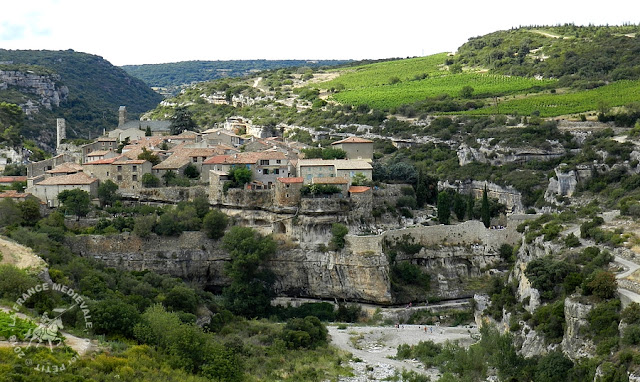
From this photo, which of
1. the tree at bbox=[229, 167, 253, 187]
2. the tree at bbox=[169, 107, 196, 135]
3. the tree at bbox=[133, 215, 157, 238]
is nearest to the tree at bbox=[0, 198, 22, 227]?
the tree at bbox=[133, 215, 157, 238]

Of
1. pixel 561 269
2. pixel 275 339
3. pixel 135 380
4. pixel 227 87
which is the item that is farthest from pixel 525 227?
pixel 227 87

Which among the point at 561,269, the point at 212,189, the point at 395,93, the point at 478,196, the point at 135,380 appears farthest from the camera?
the point at 395,93

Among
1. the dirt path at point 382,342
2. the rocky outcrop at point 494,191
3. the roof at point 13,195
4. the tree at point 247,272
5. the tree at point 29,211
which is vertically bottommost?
the dirt path at point 382,342

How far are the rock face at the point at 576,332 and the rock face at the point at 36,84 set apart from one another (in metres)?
89.6

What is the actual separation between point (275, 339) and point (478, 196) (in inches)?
1122

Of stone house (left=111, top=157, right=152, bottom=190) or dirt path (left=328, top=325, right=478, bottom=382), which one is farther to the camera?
stone house (left=111, top=157, right=152, bottom=190)

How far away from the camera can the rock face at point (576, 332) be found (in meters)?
40.6

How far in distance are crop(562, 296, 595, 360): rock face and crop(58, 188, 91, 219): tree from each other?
30.9 m

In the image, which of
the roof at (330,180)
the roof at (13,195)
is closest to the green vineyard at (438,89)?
the roof at (330,180)

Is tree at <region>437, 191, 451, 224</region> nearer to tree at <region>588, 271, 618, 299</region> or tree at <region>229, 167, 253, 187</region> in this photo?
tree at <region>229, 167, 253, 187</region>

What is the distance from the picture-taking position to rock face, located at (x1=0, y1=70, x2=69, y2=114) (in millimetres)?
121438

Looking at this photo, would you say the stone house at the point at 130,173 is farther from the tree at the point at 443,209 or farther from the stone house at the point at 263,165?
the tree at the point at 443,209

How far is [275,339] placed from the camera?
5112 cm

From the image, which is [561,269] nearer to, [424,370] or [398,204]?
[424,370]
